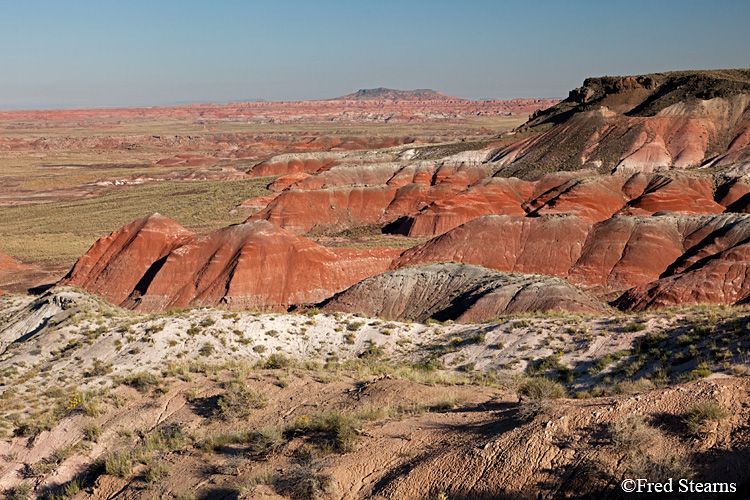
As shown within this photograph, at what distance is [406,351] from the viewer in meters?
19.1

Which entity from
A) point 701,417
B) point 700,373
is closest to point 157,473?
point 701,417

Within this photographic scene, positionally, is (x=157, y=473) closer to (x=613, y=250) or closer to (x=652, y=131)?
(x=613, y=250)

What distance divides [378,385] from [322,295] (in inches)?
974

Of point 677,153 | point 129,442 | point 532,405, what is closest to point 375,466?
point 532,405

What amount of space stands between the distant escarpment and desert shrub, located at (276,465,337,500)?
6398cm

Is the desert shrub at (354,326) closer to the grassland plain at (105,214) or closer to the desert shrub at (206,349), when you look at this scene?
the desert shrub at (206,349)

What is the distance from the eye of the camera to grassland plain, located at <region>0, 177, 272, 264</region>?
58.9 metres

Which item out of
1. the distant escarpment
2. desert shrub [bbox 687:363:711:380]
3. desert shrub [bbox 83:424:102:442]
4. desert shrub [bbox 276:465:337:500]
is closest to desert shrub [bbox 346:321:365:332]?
desert shrub [bbox 83:424:102:442]

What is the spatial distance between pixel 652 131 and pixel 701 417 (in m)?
70.8

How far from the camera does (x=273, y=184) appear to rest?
89500 millimetres

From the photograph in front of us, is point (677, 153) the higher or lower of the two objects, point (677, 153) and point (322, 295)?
the higher

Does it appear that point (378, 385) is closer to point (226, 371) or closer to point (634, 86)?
point (226, 371)

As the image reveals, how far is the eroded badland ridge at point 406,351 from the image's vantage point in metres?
7.77

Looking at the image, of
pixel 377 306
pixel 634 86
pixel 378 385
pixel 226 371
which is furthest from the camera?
pixel 634 86
